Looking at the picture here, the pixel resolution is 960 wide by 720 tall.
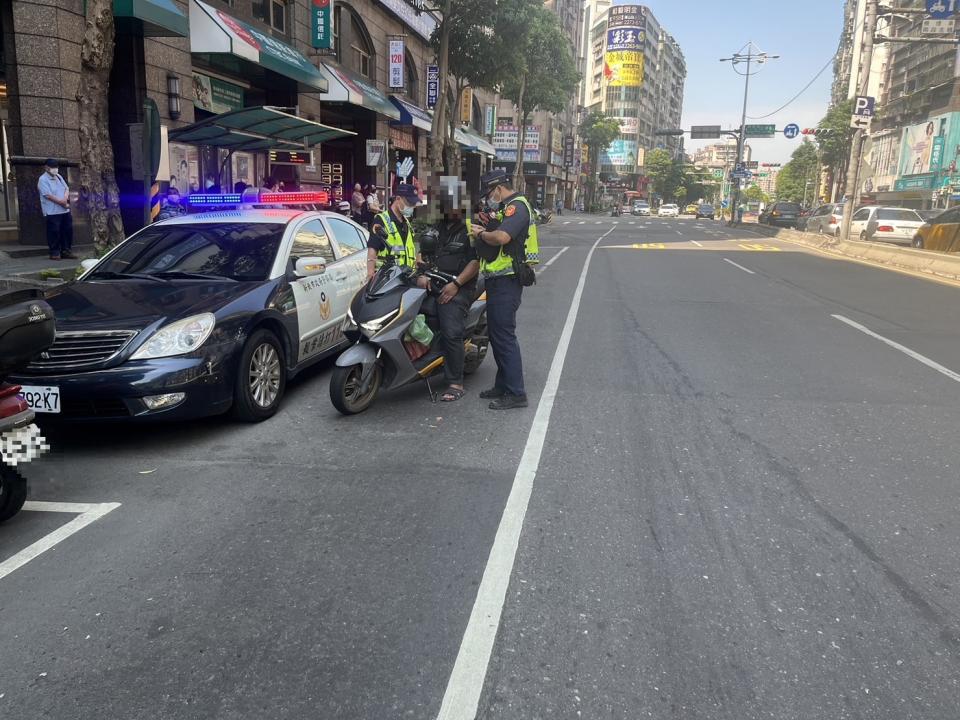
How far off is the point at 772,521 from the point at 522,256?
2.78 meters

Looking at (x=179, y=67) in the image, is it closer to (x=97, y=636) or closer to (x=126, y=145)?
(x=126, y=145)

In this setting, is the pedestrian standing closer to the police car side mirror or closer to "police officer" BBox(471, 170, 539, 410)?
the police car side mirror

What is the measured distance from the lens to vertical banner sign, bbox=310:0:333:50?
2133 cm

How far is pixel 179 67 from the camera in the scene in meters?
15.5

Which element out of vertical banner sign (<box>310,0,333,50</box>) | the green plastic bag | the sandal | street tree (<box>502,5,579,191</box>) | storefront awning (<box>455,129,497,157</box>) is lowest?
the sandal

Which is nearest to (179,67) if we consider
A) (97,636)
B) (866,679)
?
(97,636)

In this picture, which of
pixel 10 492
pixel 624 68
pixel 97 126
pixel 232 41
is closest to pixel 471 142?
pixel 232 41

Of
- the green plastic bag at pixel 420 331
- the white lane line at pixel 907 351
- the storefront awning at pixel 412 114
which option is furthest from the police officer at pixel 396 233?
the storefront awning at pixel 412 114

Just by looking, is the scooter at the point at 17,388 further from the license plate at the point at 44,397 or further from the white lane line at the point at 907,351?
the white lane line at the point at 907,351

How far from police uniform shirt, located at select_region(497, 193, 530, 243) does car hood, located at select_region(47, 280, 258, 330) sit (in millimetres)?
1982

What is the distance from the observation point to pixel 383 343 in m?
5.66

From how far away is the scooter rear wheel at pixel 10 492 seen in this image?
370 cm

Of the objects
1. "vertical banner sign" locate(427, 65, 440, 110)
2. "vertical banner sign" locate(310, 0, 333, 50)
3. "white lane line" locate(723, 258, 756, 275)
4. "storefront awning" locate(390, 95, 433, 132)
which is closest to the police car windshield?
"white lane line" locate(723, 258, 756, 275)

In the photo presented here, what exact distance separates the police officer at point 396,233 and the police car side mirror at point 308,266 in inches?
18.2
